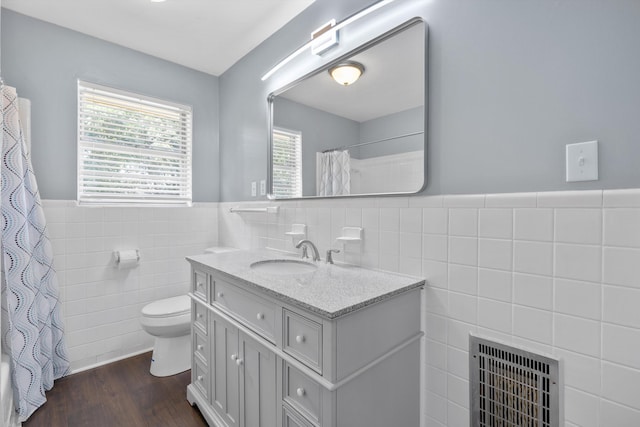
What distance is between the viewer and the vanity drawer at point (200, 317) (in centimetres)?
168

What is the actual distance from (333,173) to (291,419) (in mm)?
1201

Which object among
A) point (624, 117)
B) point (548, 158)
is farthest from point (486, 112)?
point (624, 117)

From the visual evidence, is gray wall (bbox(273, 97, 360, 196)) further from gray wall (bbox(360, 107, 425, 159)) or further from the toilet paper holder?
the toilet paper holder

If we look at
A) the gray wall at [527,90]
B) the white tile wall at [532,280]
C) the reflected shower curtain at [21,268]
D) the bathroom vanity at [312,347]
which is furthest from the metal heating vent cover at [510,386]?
the reflected shower curtain at [21,268]

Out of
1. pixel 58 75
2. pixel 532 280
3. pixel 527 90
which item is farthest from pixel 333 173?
pixel 58 75

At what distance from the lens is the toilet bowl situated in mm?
2053

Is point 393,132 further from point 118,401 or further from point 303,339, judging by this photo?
point 118,401

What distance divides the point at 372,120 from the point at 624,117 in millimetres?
932

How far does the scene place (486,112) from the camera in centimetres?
113

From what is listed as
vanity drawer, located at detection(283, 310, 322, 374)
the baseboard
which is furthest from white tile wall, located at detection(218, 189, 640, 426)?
the baseboard

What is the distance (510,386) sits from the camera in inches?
42.4

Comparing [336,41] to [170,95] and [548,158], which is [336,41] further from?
[170,95]

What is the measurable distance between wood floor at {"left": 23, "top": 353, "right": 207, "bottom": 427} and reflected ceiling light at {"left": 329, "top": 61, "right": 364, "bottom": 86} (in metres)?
2.10

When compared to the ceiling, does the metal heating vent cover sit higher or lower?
lower
